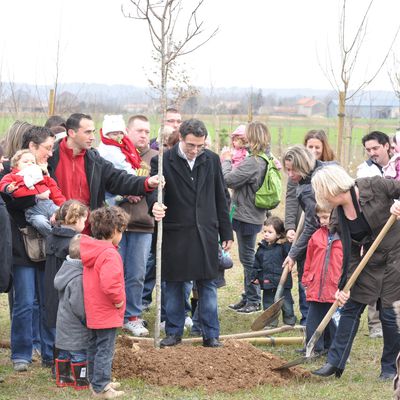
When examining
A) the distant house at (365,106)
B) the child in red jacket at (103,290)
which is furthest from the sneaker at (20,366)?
the distant house at (365,106)

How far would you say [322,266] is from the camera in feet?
25.1

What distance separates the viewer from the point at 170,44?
7.02 m

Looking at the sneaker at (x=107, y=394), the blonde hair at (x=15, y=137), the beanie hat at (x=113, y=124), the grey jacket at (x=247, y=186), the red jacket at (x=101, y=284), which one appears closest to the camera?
the red jacket at (x=101, y=284)

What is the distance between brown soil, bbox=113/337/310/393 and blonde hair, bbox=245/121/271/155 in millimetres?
3043

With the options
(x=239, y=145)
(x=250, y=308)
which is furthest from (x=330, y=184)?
A: (x=239, y=145)

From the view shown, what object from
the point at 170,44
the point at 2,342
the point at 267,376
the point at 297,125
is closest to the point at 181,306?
the point at 267,376

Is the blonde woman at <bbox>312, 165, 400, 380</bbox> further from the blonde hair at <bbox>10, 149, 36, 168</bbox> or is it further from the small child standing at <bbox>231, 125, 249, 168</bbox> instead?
the small child standing at <bbox>231, 125, 249, 168</bbox>

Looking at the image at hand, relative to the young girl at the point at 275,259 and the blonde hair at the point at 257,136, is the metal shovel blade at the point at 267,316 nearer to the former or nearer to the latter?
the young girl at the point at 275,259

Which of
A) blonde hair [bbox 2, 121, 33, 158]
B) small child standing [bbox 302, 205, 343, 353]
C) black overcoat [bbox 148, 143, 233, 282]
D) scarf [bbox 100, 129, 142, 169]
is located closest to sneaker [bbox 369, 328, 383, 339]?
small child standing [bbox 302, 205, 343, 353]

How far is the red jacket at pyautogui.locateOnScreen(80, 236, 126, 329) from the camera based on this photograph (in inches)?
237

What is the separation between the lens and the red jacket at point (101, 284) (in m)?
6.03

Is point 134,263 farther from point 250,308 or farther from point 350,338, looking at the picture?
point 350,338

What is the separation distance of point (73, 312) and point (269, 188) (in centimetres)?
400

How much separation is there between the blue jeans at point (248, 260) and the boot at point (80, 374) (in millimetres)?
3897
